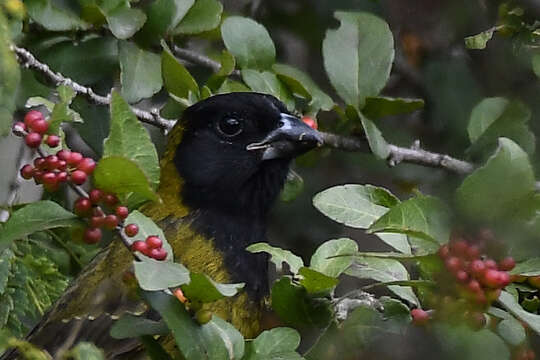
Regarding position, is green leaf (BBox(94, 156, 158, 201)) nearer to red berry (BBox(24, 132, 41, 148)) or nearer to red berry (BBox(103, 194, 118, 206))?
red berry (BBox(103, 194, 118, 206))

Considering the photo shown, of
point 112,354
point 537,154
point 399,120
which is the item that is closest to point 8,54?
point 112,354

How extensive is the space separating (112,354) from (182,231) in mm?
404

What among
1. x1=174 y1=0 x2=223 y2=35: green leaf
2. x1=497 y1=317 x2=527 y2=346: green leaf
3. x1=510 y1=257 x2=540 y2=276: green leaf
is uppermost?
x1=510 y1=257 x2=540 y2=276: green leaf

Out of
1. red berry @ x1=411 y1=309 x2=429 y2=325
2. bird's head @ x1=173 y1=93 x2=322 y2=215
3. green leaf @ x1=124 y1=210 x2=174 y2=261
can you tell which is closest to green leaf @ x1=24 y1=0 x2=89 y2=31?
bird's head @ x1=173 y1=93 x2=322 y2=215

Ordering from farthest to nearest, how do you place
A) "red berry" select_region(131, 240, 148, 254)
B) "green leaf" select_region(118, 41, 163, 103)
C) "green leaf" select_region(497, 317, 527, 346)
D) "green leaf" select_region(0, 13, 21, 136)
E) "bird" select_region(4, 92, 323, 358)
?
"green leaf" select_region(118, 41, 163, 103)
"bird" select_region(4, 92, 323, 358)
"green leaf" select_region(497, 317, 527, 346)
"red berry" select_region(131, 240, 148, 254)
"green leaf" select_region(0, 13, 21, 136)

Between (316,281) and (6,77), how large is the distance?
0.89 meters

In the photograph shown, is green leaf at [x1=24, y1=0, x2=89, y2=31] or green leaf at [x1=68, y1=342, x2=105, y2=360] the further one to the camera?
green leaf at [x1=24, y1=0, x2=89, y2=31]

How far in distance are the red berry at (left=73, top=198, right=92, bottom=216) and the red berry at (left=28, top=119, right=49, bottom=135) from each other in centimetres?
14

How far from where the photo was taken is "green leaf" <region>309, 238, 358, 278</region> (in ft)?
8.47

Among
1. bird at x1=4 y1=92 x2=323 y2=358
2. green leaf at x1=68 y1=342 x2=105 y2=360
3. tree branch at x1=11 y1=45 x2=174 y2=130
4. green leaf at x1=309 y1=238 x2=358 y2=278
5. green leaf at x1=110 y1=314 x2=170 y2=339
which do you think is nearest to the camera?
green leaf at x1=68 y1=342 x2=105 y2=360

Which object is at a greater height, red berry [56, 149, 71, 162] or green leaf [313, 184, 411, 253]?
red berry [56, 149, 71, 162]

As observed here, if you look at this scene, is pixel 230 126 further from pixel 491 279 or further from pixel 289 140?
pixel 491 279

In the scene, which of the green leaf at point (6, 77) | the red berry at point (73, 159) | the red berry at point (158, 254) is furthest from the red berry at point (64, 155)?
the green leaf at point (6, 77)

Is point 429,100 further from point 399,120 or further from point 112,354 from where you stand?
point 112,354
